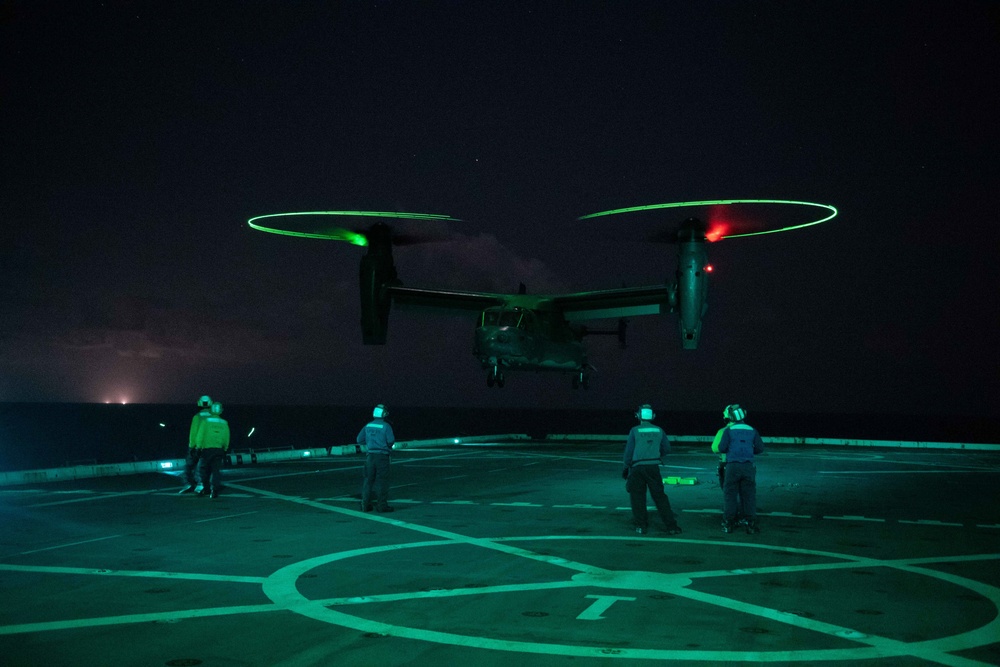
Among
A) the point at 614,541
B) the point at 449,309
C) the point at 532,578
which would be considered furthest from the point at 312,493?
the point at 449,309

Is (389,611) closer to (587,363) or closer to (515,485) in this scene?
(515,485)

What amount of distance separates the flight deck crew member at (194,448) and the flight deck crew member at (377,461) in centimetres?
430

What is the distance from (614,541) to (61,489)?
14473 mm

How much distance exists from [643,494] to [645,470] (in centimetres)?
40

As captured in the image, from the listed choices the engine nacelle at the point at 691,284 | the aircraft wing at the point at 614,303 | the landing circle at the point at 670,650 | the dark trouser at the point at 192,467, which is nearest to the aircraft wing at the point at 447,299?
the aircraft wing at the point at 614,303

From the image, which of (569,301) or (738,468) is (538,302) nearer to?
(569,301)

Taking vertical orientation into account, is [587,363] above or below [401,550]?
above

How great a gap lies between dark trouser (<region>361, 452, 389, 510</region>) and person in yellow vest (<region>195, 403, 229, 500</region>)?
3818 mm

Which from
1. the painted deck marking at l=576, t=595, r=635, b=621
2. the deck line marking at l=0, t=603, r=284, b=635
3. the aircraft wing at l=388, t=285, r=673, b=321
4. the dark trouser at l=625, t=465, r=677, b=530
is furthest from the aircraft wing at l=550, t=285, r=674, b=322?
the deck line marking at l=0, t=603, r=284, b=635

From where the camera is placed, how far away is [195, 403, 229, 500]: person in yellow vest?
1944cm

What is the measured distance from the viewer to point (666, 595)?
385 inches

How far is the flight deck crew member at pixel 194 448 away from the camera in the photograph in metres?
19.7

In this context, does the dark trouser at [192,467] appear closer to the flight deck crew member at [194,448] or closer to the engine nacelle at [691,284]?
the flight deck crew member at [194,448]

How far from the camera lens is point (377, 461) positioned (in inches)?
680
